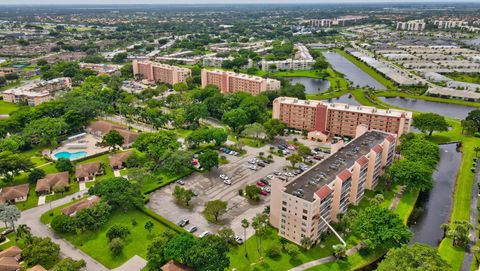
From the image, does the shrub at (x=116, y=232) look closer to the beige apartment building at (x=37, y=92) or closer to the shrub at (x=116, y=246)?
the shrub at (x=116, y=246)

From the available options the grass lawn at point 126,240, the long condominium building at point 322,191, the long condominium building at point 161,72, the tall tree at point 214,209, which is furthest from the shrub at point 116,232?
the long condominium building at point 161,72

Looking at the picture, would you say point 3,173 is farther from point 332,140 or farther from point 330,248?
point 332,140

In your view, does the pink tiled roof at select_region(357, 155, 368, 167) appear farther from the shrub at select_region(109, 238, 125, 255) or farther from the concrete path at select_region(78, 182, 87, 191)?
the concrete path at select_region(78, 182, 87, 191)

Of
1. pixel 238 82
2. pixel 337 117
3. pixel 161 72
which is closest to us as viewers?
pixel 337 117

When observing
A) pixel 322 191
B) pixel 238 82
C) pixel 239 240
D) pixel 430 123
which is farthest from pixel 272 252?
pixel 238 82

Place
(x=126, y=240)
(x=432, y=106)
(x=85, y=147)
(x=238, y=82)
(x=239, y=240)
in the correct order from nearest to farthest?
(x=239, y=240)
(x=126, y=240)
(x=85, y=147)
(x=432, y=106)
(x=238, y=82)

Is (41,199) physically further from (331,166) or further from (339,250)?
(339,250)
